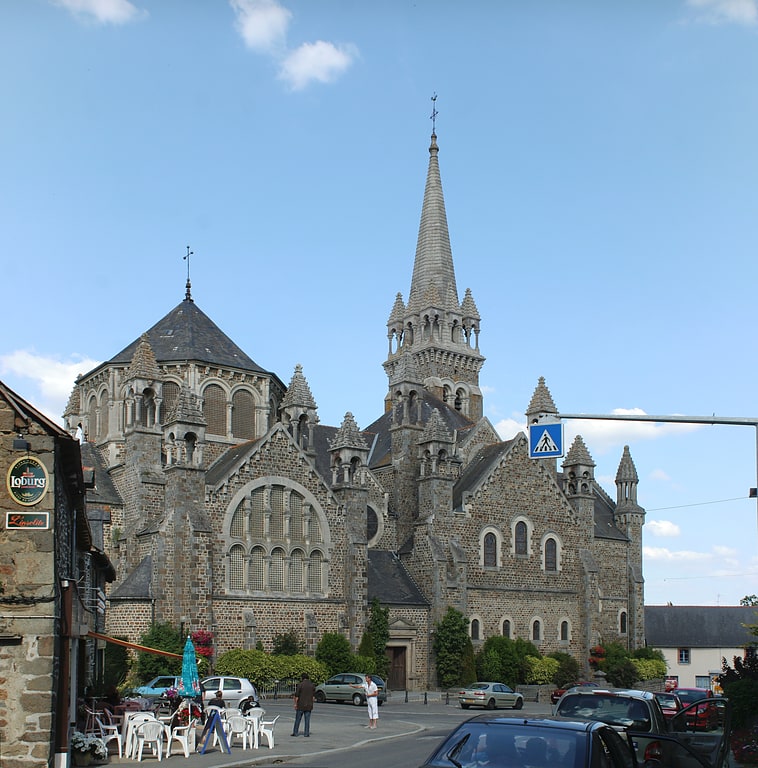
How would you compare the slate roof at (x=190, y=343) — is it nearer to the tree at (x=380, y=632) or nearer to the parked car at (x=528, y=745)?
the tree at (x=380, y=632)

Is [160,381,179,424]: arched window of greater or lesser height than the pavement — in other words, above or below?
above

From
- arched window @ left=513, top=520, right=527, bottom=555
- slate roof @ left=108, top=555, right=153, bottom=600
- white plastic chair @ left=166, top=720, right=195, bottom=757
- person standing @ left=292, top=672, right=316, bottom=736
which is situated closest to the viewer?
white plastic chair @ left=166, top=720, right=195, bottom=757

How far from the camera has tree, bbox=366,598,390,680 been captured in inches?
1866

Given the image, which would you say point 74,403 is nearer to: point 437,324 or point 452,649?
point 452,649

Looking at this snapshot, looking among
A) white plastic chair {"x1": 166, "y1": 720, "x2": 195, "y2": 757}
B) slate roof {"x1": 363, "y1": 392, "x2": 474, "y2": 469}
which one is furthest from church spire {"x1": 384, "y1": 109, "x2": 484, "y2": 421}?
white plastic chair {"x1": 166, "y1": 720, "x2": 195, "y2": 757}

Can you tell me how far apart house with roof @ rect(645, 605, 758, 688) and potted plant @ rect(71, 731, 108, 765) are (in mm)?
57395

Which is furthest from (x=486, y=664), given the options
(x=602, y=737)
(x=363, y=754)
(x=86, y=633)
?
(x=602, y=737)

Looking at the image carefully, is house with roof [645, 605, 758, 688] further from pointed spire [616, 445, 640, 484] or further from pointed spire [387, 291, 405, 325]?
pointed spire [387, 291, 405, 325]

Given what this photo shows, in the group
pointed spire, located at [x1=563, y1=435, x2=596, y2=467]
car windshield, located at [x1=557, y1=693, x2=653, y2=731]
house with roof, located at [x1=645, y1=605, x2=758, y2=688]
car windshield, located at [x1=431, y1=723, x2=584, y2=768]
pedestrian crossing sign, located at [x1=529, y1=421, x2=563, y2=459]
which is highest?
pointed spire, located at [x1=563, y1=435, x2=596, y2=467]

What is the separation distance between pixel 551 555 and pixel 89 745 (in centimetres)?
3926

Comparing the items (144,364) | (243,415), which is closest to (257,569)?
(243,415)

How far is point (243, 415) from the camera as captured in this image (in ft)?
175

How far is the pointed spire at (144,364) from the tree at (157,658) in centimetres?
1211

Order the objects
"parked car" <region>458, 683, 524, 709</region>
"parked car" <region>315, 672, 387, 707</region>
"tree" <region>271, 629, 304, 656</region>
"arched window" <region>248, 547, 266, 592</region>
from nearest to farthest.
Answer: "parked car" <region>458, 683, 524, 709</region> → "parked car" <region>315, 672, 387, 707</region> → "tree" <region>271, 629, 304, 656</region> → "arched window" <region>248, 547, 266, 592</region>
